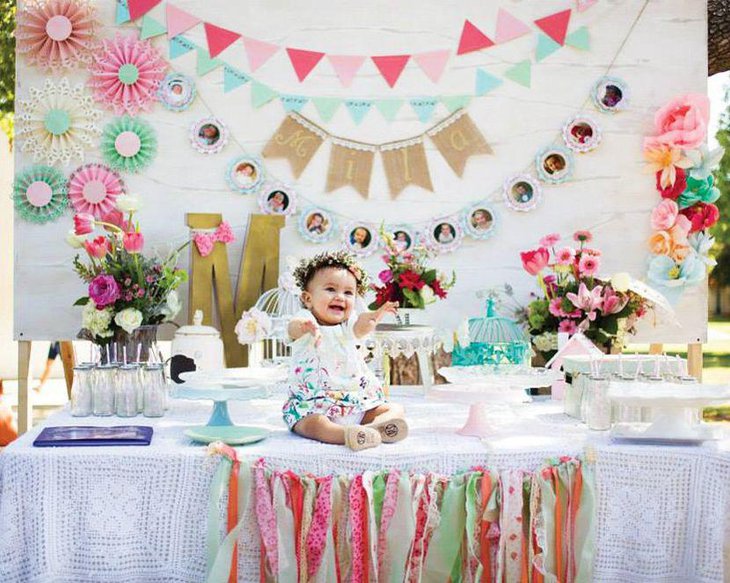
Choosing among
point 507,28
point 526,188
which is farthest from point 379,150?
point 507,28

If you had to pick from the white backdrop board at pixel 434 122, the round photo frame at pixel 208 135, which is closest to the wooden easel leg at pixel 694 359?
the white backdrop board at pixel 434 122

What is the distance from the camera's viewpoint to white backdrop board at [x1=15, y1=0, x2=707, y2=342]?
4.82 meters

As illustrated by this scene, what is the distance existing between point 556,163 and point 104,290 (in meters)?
2.29

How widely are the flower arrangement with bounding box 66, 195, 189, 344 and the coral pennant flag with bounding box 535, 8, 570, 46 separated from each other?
219 cm

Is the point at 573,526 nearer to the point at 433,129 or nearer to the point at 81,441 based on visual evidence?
the point at 81,441

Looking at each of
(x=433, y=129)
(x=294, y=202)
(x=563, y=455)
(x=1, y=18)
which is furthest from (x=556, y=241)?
(x=1, y=18)

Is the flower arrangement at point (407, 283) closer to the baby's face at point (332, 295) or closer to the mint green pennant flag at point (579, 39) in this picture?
the baby's face at point (332, 295)

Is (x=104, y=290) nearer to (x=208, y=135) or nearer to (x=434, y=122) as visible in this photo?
(x=208, y=135)

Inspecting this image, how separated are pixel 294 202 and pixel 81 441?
2190 mm

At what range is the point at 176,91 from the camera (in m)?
4.80

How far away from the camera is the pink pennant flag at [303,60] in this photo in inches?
190

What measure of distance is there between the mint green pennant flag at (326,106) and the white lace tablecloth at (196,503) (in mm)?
2291

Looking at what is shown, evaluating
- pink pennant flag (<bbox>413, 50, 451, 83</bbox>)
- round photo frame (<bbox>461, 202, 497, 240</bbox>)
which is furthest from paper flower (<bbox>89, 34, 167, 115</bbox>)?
round photo frame (<bbox>461, 202, 497, 240</bbox>)

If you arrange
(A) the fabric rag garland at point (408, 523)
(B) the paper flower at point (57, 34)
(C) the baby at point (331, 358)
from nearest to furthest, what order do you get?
(A) the fabric rag garland at point (408, 523)
(C) the baby at point (331, 358)
(B) the paper flower at point (57, 34)
